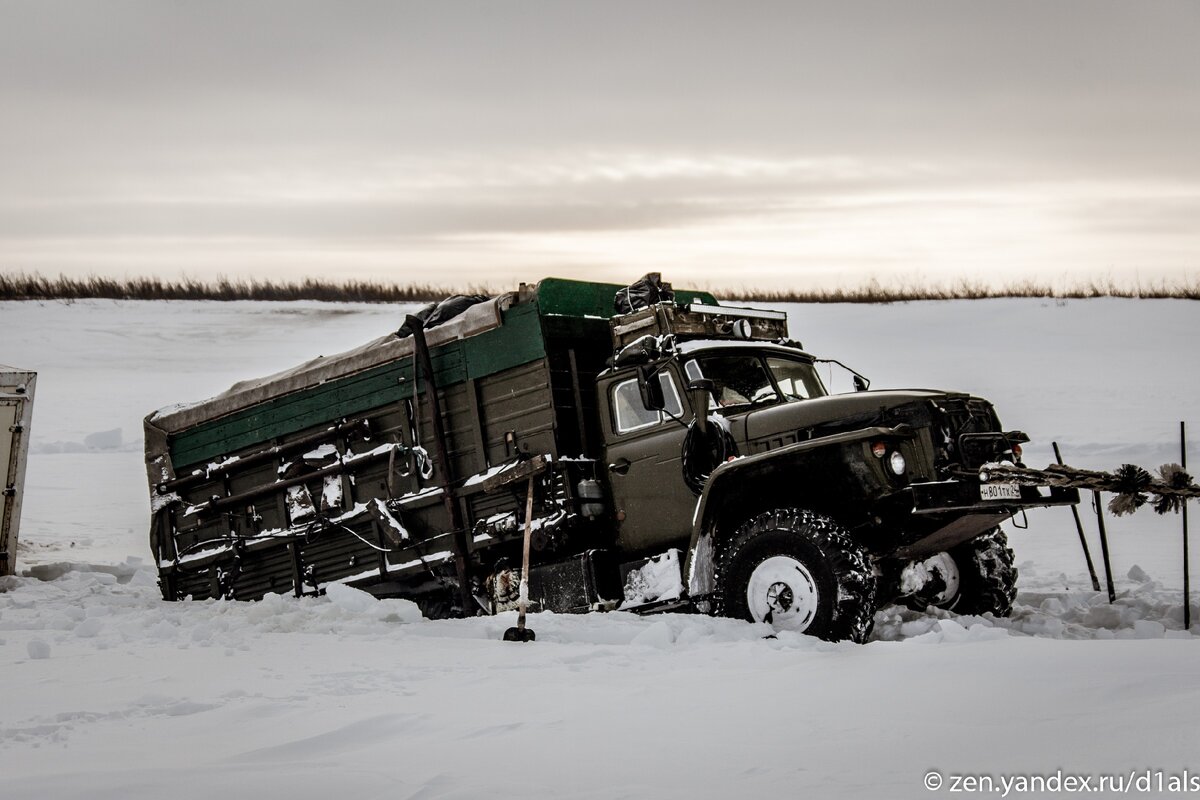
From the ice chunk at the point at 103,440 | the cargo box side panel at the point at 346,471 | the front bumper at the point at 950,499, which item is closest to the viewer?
the front bumper at the point at 950,499

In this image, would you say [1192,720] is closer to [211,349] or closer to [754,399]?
[754,399]

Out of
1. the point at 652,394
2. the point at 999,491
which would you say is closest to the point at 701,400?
the point at 652,394

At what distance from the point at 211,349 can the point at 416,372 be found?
27306 millimetres

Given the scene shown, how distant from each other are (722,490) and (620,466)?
1225 millimetres

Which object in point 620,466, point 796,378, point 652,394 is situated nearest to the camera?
point 652,394

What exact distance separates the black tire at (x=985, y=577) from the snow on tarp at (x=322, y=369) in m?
4.24

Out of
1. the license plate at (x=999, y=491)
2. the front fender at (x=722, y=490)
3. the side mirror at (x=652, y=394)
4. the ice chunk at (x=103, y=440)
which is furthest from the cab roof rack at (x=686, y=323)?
the ice chunk at (x=103, y=440)

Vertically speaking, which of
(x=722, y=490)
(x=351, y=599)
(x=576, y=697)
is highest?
(x=722, y=490)

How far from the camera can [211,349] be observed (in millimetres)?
35125

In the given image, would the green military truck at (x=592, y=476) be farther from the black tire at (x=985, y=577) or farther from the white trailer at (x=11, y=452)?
the white trailer at (x=11, y=452)

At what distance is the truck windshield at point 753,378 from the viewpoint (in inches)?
348

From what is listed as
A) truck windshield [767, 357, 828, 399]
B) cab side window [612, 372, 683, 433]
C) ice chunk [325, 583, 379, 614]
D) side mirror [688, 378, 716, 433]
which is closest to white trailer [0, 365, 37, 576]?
ice chunk [325, 583, 379, 614]

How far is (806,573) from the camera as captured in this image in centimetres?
748

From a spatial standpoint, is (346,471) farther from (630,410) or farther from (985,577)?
(985,577)
